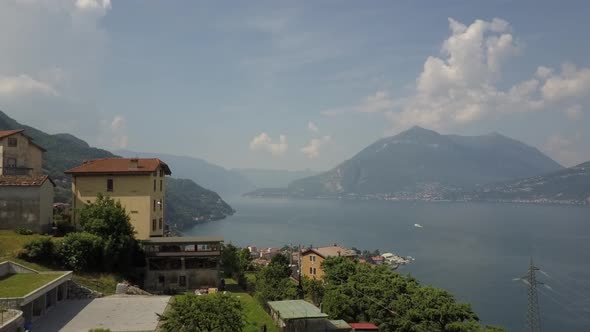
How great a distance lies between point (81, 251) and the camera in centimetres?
3050

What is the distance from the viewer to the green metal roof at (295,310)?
83.8ft

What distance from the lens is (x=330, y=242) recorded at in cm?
15125

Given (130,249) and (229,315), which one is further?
(130,249)

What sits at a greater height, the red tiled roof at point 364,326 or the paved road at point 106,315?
the paved road at point 106,315

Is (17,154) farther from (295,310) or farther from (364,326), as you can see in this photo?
(364,326)

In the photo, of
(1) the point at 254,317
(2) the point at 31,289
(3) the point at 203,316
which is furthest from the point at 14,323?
(1) the point at 254,317

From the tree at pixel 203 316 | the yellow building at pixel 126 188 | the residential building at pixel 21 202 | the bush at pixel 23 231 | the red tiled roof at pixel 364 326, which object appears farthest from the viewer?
the yellow building at pixel 126 188

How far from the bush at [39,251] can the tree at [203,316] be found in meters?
15.0

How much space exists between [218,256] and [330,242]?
119 m

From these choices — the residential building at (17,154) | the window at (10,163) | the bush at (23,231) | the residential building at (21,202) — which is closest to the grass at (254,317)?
the bush at (23,231)

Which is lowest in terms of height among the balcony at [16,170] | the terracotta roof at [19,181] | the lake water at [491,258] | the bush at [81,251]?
the lake water at [491,258]

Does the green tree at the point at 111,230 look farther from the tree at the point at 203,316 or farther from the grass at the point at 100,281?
the tree at the point at 203,316

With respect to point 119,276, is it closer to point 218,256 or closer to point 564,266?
point 218,256

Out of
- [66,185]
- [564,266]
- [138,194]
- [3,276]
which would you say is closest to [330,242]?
[564,266]
